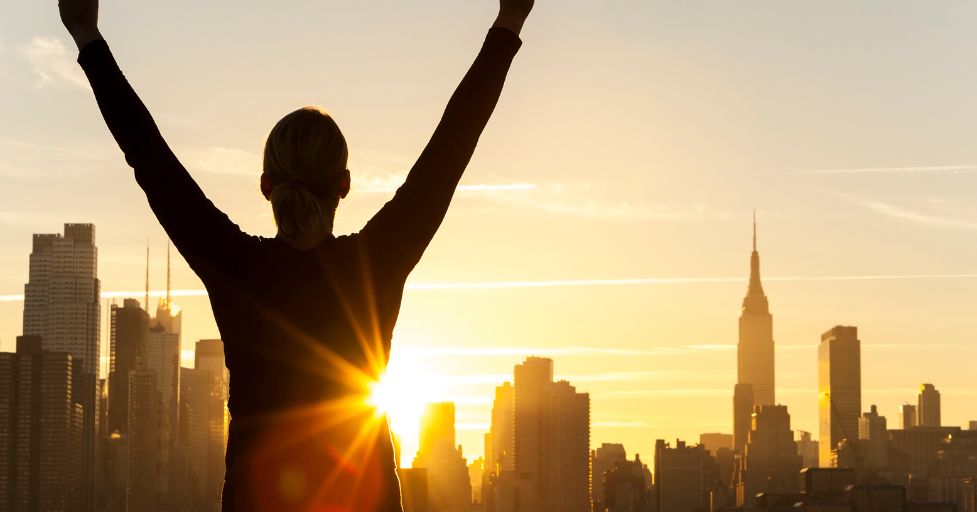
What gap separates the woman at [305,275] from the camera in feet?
22.8

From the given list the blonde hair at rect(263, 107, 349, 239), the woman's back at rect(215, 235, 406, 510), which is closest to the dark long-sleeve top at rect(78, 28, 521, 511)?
the woman's back at rect(215, 235, 406, 510)

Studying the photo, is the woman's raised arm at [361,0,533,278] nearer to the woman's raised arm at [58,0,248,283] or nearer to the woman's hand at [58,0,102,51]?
the woman's raised arm at [58,0,248,283]

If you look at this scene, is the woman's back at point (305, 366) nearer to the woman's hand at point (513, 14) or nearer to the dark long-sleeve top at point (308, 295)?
the dark long-sleeve top at point (308, 295)

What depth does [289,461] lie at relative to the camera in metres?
6.98

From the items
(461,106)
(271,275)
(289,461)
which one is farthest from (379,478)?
(461,106)

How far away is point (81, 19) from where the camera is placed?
283 inches

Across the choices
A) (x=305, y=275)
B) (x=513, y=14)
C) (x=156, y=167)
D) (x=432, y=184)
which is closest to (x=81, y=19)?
(x=156, y=167)

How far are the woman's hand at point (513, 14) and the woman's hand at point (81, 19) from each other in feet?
4.71

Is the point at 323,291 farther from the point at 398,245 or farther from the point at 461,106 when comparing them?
the point at 461,106

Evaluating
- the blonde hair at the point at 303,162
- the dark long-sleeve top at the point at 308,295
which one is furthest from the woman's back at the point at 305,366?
the blonde hair at the point at 303,162

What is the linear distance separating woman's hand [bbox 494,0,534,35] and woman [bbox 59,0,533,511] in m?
0.04

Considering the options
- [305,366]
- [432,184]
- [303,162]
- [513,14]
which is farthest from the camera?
[513,14]

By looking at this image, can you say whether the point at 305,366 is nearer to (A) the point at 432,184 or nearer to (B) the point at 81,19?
(A) the point at 432,184

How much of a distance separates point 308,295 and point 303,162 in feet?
1.68
